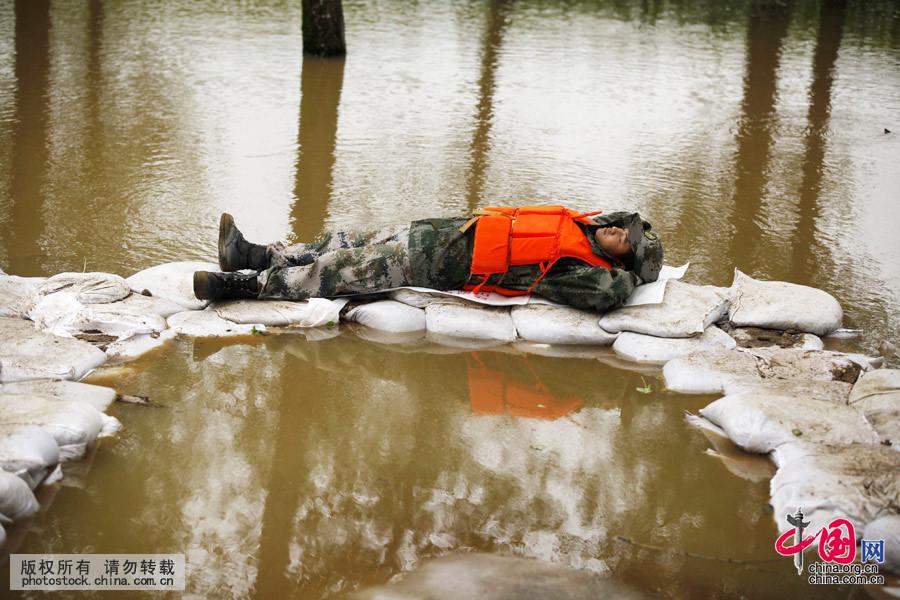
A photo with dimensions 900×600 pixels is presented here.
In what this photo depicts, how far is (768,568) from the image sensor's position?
2.56m

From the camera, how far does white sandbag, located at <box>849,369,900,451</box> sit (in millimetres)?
3057

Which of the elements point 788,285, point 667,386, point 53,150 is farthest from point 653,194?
point 53,150

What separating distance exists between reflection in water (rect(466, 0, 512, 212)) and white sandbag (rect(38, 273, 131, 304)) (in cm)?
224

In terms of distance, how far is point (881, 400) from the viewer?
317 centimetres

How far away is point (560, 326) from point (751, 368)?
2.67 ft

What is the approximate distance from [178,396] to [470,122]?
15.0 feet

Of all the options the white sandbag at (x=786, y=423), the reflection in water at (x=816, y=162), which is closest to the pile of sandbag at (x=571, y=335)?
the white sandbag at (x=786, y=423)

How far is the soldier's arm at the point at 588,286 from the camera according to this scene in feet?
12.8

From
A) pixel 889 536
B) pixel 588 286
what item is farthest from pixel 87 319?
pixel 889 536

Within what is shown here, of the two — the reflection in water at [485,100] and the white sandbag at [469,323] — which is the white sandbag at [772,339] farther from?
the reflection in water at [485,100]

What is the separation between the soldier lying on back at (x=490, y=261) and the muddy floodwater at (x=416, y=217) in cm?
29

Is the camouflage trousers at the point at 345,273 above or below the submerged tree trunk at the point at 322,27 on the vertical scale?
below

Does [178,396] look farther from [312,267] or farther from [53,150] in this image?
[53,150]

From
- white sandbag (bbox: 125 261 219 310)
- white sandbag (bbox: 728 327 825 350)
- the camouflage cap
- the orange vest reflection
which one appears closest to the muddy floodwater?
the orange vest reflection
